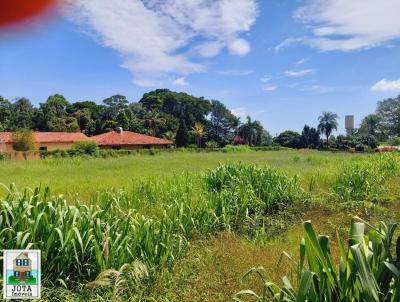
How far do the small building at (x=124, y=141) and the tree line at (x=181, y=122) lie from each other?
18.9ft

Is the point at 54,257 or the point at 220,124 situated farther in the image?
the point at 220,124

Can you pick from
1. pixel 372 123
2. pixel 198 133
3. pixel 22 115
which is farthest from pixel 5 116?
pixel 372 123

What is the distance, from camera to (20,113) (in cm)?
4700

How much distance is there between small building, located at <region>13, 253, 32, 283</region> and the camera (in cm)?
189

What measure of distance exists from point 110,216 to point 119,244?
621 millimetres

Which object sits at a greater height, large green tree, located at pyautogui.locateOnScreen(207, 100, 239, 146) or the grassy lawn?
large green tree, located at pyautogui.locateOnScreen(207, 100, 239, 146)

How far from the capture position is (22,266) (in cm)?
189

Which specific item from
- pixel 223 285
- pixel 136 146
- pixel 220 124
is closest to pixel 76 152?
pixel 136 146

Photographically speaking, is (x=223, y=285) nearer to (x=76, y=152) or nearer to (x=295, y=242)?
(x=295, y=242)

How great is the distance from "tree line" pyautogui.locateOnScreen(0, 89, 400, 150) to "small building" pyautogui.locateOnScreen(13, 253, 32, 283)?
150ft

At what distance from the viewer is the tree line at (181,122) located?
155 feet

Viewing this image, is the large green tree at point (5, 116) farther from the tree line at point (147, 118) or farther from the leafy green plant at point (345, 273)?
the leafy green plant at point (345, 273)

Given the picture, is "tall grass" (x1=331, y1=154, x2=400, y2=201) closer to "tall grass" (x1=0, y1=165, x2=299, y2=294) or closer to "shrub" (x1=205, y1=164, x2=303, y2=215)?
"shrub" (x1=205, y1=164, x2=303, y2=215)

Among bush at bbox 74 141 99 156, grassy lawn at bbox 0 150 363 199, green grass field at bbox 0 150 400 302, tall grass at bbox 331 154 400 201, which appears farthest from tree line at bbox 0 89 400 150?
green grass field at bbox 0 150 400 302
